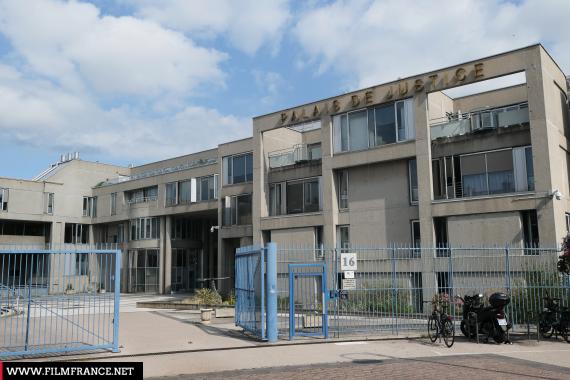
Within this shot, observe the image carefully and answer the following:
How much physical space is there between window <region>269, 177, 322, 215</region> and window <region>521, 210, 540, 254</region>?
33.3 feet

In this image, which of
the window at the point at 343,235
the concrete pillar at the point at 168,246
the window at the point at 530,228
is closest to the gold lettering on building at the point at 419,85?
the window at the point at 530,228

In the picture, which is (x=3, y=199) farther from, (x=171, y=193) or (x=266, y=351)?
(x=266, y=351)

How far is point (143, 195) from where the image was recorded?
47.5 metres

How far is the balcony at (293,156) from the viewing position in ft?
99.0

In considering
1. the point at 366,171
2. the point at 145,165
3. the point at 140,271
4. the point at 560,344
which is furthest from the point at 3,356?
the point at 145,165

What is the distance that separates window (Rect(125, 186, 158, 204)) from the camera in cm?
4609

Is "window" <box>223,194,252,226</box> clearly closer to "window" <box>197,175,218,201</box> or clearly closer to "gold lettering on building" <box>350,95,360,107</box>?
"window" <box>197,175,218,201</box>

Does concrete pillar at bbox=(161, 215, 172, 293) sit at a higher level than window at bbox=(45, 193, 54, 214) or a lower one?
lower

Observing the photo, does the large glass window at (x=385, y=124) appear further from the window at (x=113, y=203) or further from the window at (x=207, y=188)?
the window at (x=113, y=203)

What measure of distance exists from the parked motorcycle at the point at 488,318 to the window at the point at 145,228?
33.2 meters

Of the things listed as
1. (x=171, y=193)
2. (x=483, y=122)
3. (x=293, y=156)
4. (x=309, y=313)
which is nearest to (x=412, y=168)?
(x=483, y=122)

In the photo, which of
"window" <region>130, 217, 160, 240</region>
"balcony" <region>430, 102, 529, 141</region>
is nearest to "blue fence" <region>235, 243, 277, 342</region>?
"balcony" <region>430, 102, 529, 141</region>

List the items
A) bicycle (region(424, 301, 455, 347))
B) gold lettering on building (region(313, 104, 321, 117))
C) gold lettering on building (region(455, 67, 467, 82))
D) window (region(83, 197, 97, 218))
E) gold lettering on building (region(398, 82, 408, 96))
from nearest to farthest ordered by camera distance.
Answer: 1. bicycle (region(424, 301, 455, 347))
2. gold lettering on building (region(455, 67, 467, 82))
3. gold lettering on building (region(398, 82, 408, 96))
4. gold lettering on building (region(313, 104, 321, 117))
5. window (region(83, 197, 97, 218))

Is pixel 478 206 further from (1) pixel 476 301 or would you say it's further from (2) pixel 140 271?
(2) pixel 140 271
